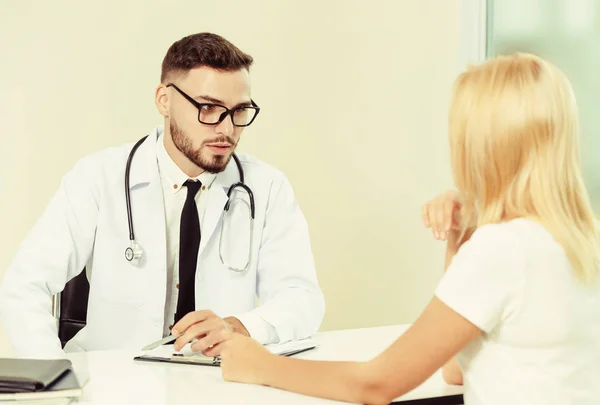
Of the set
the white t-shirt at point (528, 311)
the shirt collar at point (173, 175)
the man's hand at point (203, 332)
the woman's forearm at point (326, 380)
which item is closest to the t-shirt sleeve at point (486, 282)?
the white t-shirt at point (528, 311)

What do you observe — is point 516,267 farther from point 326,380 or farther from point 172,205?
point 172,205

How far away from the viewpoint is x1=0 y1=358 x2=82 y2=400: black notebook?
1183mm

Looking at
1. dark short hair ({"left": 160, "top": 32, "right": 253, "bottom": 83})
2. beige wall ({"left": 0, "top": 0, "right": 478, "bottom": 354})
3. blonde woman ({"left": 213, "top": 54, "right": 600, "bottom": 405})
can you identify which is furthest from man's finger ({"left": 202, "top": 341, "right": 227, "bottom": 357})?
beige wall ({"left": 0, "top": 0, "right": 478, "bottom": 354})

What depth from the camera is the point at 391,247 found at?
290 centimetres

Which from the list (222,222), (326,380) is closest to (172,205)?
(222,222)

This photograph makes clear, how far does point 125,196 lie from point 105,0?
1358 mm

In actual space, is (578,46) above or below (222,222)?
→ above

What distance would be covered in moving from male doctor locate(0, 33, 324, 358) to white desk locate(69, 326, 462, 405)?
416 millimetres

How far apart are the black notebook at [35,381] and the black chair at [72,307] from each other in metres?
0.79

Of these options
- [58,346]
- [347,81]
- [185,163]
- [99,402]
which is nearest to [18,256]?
[58,346]

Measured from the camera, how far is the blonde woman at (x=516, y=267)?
3.51 feet

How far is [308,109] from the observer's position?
323 cm

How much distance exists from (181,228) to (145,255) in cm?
12

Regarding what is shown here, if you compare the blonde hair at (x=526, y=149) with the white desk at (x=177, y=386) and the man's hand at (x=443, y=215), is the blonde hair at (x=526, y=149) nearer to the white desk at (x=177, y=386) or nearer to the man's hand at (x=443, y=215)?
the man's hand at (x=443, y=215)
